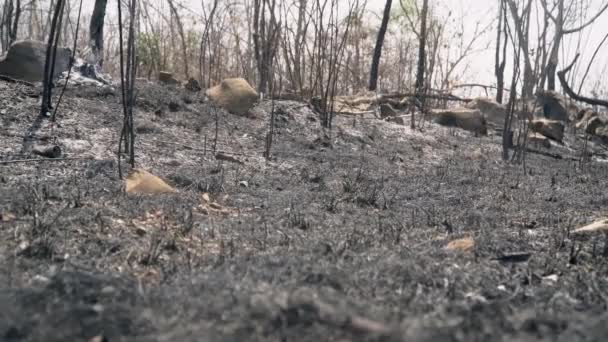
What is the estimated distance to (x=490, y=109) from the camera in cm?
1088

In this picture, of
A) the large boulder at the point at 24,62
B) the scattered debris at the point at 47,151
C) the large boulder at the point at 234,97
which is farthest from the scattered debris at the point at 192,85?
the scattered debris at the point at 47,151

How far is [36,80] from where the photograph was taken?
590 cm

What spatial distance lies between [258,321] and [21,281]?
900 millimetres

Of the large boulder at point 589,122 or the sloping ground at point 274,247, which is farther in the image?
the large boulder at point 589,122

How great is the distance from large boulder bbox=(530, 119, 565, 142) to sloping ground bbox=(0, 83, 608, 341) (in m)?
4.06

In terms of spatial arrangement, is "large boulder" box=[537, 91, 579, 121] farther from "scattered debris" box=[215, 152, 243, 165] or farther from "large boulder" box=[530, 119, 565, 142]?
"scattered debris" box=[215, 152, 243, 165]

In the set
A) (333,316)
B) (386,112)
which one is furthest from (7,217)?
(386,112)

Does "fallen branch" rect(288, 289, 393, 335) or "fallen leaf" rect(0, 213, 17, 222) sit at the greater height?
"fallen branch" rect(288, 289, 393, 335)

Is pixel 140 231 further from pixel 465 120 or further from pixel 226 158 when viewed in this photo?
pixel 465 120

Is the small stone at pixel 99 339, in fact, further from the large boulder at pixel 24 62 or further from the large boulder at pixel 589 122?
the large boulder at pixel 589 122

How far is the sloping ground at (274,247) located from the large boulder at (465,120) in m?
3.51

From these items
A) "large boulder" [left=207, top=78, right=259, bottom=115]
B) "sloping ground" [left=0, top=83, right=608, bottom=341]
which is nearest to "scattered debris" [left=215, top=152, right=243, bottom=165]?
"sloping ground" [left=0, top=83, right=608, bottom=341]

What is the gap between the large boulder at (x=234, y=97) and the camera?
6781 millimetres

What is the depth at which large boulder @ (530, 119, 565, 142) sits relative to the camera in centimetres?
934
